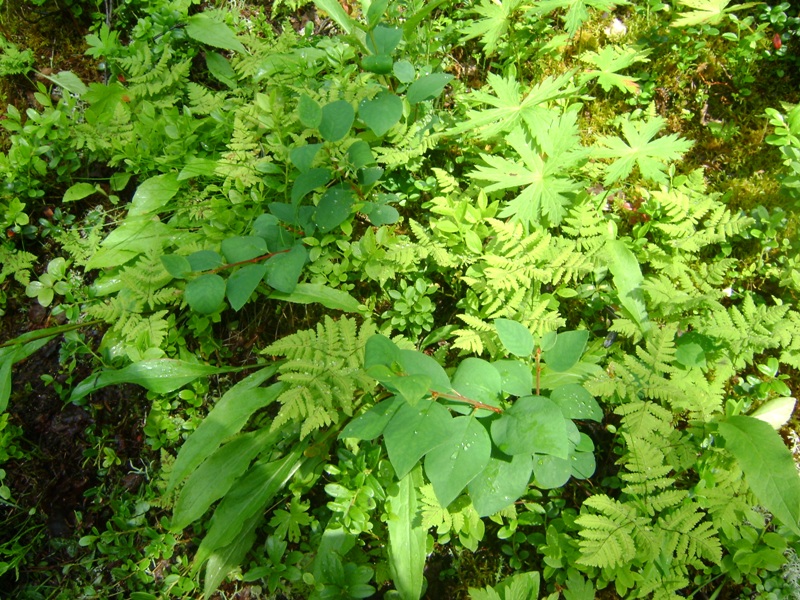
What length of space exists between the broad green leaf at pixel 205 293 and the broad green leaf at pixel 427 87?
1.21 m

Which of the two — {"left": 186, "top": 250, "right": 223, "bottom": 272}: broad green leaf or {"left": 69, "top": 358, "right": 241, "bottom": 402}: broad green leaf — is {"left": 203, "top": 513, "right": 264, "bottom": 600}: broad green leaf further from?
{"left": 186, "top": 250, "right": 223, "bottom": 272}: broad green leaf

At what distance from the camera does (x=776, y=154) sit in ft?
8.42

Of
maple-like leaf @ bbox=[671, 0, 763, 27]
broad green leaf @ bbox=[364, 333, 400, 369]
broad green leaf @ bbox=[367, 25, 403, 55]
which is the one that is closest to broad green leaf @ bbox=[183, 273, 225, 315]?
broad green leaf @ bbox=[364, 333, 400, 369]

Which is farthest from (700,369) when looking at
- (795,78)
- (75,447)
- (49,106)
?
(49,106)

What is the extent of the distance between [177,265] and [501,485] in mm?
1629

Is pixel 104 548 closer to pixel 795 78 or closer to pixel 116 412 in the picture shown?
A: pixel 116 412

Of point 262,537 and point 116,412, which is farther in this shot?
point 116,412

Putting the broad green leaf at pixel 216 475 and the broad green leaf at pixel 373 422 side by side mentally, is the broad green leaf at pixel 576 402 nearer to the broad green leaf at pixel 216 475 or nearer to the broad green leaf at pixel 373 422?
the broad green leaf at pixel 373 422

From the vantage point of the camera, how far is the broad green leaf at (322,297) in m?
2.43

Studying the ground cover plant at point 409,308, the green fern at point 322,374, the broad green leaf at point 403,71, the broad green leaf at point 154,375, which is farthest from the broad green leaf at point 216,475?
the broad green leaf at point 403,71

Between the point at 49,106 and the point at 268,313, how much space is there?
73.4 inches

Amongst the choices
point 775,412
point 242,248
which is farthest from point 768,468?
point 242,248

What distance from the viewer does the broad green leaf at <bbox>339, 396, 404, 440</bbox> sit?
70.6 inches

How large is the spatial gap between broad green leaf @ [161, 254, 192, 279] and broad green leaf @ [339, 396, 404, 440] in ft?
3.57
